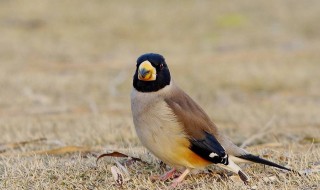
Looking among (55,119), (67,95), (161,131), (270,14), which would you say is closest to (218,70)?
(67,95)

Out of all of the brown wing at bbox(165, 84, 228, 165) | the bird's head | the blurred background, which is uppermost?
the bird's head

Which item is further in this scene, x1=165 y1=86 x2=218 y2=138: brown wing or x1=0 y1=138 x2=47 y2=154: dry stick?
x1=0 y1=138 x2=47 y2=154: dry stick

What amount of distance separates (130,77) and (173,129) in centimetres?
1102

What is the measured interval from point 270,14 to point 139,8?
5.32m

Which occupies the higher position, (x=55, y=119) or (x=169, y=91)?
(x=169, y=91)

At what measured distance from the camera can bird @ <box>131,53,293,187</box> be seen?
542cm

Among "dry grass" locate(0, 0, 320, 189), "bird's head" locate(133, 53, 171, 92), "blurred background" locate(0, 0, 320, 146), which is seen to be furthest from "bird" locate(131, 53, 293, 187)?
"blurred background" locate(0, 0, 320, 146)

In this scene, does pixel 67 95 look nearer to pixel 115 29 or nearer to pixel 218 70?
pixel 218 70

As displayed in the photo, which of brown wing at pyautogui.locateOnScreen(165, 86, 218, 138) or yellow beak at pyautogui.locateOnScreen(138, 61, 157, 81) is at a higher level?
yellow beak at pyautogui.locateOnScreen(138, 61, 157, 81)

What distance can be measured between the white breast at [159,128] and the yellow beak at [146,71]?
0.18 m

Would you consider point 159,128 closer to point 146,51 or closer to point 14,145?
point 14,145

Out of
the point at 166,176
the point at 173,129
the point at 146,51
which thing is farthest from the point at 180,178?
the point at 146,51

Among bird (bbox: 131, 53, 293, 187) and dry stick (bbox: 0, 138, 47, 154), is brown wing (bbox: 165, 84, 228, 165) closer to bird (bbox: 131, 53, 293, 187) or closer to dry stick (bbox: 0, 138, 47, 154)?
bird (bbox: 131, 53, 293, 187)

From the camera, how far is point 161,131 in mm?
5406
